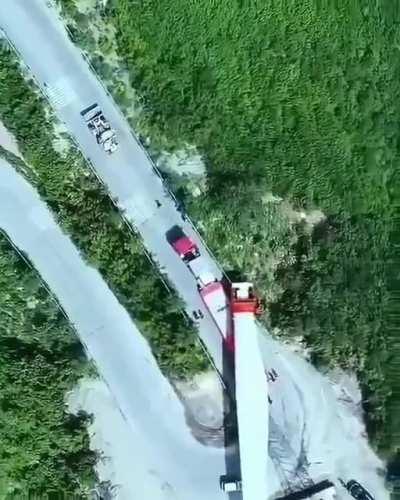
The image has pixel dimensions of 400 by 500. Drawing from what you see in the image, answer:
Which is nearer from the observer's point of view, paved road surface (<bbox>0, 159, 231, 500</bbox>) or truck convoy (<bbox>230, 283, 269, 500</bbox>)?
truck convoy (<bbox>230, 283, 269, 500</bbox>)

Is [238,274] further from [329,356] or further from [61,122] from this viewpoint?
[61,122]

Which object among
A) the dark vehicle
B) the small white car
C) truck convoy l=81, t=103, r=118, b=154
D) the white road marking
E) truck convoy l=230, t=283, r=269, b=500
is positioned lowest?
the dark vehicle

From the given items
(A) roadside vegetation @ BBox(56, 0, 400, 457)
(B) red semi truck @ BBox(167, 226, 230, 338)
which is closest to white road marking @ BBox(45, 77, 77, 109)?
(A) roadside vegetation @ BBox(56, 0, 400, 457)

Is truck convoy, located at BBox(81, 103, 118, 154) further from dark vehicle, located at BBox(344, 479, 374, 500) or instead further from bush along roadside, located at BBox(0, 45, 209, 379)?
dark vehicle, located at BBox(344, 479, 374, 500)

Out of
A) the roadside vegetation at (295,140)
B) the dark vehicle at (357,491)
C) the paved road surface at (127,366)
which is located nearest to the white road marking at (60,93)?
the roadside vegetation at (295,140)

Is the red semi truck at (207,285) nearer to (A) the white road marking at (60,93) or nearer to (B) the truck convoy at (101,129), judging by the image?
(B) the truck convoy at (101,129)

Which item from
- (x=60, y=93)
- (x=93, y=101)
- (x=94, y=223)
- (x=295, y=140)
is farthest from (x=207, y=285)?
(x=60, y=93)

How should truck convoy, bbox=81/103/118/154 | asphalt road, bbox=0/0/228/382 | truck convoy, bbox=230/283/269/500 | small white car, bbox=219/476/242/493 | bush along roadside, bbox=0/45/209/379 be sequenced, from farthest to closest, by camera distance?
1. asphalt road, bbox=0/0/228/382
2. truck convoy, bbox=81/103/118/154
3. bush along roadside, bbox=0/45/209/379
4. small white car, bbox=219/476/242/493
5. truck convoy, bbox=230/283/269/500
